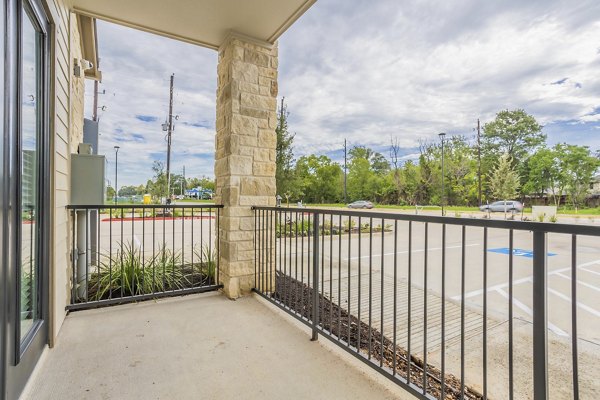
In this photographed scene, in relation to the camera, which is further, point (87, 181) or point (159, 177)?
point (159, 177)

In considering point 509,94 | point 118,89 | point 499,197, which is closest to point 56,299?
point 118,89

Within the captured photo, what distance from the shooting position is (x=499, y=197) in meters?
22.1

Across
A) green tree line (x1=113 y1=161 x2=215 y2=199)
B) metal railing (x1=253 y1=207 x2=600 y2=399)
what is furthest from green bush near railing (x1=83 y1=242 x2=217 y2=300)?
green tree line (x1=113 y1=161 x2=215 y2=199)

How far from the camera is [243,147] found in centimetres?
285

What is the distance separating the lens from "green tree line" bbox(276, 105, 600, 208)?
22734 mm

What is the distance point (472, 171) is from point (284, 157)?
2331 cm

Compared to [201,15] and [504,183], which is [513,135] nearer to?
[504,183]

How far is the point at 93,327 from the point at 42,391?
783 millimetres

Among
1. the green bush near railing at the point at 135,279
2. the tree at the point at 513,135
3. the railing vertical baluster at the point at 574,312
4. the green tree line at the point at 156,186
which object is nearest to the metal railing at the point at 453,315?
the railing vertical baluster at the point at 574,312

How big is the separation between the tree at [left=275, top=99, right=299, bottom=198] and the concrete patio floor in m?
6.30

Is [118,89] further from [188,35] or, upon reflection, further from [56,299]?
[56,299]

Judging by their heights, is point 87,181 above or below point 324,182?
below

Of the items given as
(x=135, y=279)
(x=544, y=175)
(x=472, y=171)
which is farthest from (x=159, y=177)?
(x=544, y=175)

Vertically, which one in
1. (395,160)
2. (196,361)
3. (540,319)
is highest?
(395,160)
